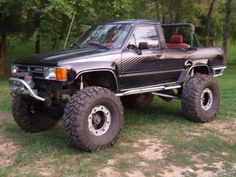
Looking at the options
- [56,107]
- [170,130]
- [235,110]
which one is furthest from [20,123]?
[235,110]

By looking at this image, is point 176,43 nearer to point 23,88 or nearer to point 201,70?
point 201,70

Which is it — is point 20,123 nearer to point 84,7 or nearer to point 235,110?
point 235,110

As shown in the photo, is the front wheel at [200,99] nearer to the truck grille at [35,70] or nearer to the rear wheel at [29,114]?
the rear wheel at [29,114]

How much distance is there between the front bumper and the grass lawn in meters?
0.80

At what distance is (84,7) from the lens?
54.5 feet

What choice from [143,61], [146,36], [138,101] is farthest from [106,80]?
[138,101]

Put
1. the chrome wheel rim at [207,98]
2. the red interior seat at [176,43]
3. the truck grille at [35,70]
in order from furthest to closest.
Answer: the red interior seat at [176,43]
the chrome wheel rim at [207,98]
the truck grille at [35,70]

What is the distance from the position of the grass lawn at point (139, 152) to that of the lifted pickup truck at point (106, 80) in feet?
0.98

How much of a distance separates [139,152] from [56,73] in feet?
5.56

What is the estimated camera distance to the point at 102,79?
742 cm

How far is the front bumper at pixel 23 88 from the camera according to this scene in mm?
6684

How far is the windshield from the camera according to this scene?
7.53 metres

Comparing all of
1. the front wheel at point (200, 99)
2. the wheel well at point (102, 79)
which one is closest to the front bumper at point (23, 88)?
the wheel well at point (102, 79)

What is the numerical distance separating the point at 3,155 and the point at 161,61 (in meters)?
3.32
